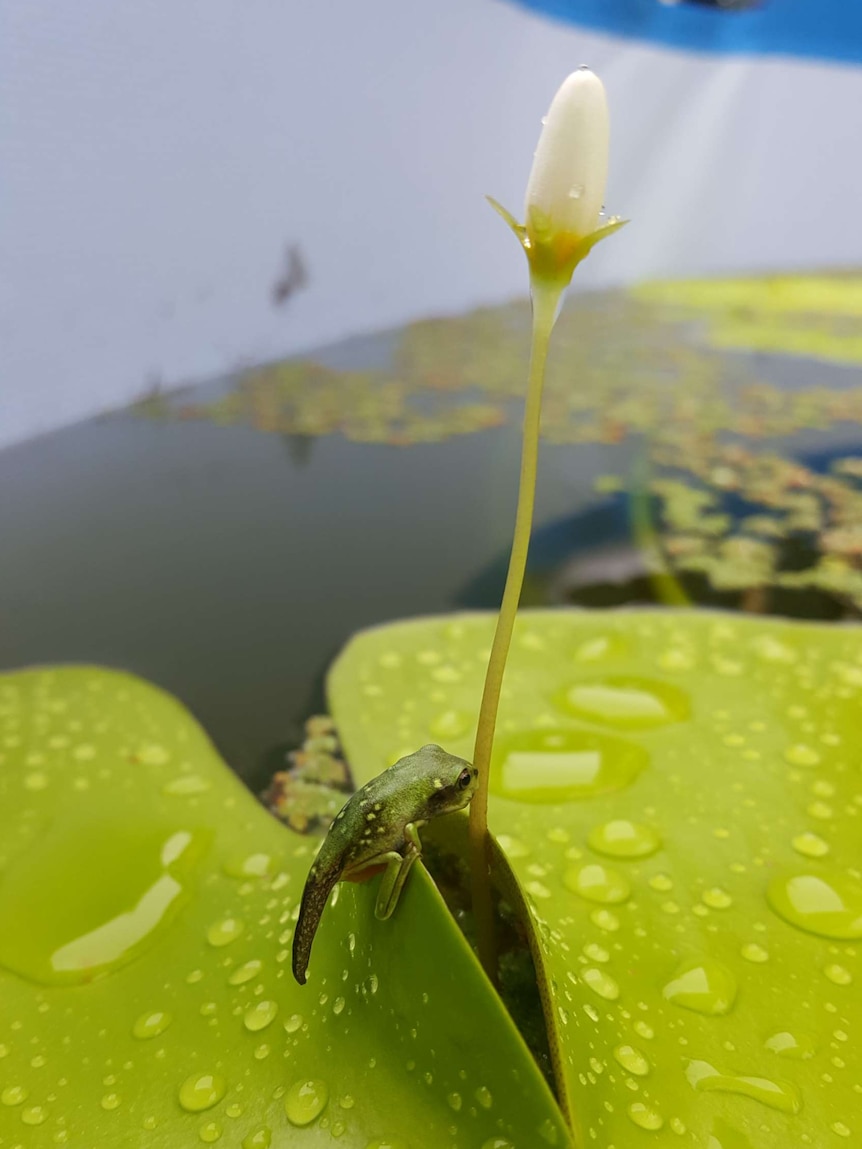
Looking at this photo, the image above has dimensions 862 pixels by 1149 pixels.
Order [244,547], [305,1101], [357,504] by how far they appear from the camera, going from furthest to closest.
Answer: [357,504] → [244,547] → [305,1101]

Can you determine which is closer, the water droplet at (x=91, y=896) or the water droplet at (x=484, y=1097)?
the water droplet at (x=484, y=1097)

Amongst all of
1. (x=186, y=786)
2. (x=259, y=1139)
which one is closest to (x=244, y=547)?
(x=186, y=786)

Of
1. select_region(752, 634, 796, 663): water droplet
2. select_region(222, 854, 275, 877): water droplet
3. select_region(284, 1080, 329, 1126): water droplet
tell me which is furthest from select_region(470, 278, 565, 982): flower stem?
select_region(752, 634, 796, 663): water droplet

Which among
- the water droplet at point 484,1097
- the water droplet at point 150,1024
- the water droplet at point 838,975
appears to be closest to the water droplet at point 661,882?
the water droplet at point 838,975

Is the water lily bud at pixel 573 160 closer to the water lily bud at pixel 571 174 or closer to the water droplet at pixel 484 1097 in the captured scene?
the water lily bud at pixel 571 174

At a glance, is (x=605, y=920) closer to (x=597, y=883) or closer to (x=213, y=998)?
(x=597, y=883)

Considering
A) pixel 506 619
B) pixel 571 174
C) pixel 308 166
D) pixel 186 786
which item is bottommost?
pixel 186 786
